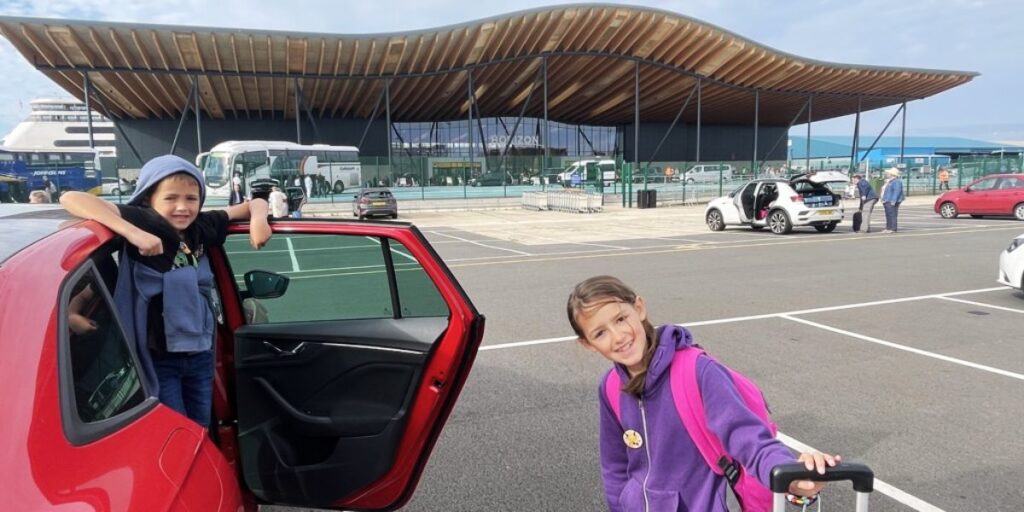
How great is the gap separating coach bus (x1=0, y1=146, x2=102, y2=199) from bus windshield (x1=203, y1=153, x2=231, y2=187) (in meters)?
5.82

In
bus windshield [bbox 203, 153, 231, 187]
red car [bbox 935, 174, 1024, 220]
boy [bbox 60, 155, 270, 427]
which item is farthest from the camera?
bus windshield [bbox 203, 153, 231, 187]

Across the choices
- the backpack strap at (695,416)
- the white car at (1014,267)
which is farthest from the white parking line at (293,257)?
the white car at (1014,267)

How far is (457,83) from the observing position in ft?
142

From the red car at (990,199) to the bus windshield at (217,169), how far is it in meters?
28.7

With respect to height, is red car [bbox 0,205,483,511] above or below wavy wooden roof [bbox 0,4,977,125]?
below

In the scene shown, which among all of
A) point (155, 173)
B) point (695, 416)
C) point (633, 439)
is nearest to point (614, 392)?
point (633, 439)

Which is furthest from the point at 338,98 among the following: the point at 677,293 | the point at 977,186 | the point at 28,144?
the point at 28,144

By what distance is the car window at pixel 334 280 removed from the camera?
4.46 m

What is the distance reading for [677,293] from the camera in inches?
326

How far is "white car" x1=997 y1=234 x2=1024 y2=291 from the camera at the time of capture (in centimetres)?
745

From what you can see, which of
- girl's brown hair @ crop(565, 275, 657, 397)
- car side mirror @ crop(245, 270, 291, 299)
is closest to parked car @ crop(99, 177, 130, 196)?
car side mirror @ crop(245, 270, 291, 299)

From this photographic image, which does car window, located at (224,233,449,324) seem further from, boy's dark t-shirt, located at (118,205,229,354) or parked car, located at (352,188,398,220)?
parked car, located at (352,188,398,220)

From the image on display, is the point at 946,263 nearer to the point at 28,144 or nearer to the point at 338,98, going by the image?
the point at 338,98

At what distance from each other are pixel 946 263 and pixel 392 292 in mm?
11030
